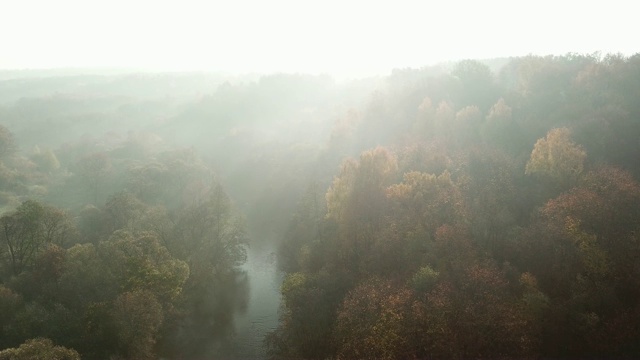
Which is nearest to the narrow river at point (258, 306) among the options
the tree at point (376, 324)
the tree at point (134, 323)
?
the tree at point (134, 323)

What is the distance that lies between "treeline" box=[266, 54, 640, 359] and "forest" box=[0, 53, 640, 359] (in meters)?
0.19

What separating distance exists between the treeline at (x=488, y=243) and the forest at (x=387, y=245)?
19 centimetres

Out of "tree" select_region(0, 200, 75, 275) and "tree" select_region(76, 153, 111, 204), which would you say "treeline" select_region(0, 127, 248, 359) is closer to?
"tree" select_region(0, 200, 75, 275)

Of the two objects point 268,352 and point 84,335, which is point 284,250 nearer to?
point 268,352

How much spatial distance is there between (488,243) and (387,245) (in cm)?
1156

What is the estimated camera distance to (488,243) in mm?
44969

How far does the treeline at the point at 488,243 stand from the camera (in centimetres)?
3338

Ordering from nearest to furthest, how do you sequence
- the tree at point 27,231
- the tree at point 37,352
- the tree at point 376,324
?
the tree at point 37,352 < the tree at point 376,324 < the tree at point 27,231

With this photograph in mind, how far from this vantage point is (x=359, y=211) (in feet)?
169

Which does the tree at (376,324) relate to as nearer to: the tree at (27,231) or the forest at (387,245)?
the forest at (387,245)

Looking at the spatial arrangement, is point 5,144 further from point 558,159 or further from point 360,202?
point 558,159

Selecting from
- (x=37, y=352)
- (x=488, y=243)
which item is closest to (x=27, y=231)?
(x=37, y=352)

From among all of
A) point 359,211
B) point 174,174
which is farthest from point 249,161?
point 359,211

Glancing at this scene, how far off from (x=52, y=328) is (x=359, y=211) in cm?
3506
